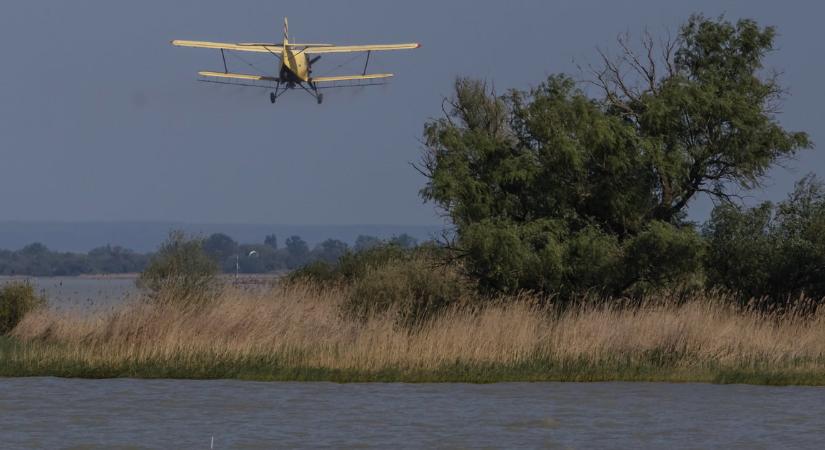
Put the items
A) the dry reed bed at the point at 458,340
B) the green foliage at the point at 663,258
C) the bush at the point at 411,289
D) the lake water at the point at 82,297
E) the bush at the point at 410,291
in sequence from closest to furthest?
the dry reed bed at the point at 458,340 → the green foliage at the point at 663,258 → the lake water at the point at 82,297 → the bush at the point at 411,289 → the bush at the point at 410,291

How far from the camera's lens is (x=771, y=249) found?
34.0 m

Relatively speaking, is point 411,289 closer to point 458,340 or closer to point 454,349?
point 458,340

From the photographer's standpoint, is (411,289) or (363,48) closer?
(411,289)

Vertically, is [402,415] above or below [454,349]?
below

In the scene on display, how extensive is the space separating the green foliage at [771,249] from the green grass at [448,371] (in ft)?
18.7

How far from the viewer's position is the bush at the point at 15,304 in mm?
36938

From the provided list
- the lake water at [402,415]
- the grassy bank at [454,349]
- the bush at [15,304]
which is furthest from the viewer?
the bush at [15,304]

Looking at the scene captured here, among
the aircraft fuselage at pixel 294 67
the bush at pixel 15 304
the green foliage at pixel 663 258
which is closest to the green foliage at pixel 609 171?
the green foliage at pixel 663 258

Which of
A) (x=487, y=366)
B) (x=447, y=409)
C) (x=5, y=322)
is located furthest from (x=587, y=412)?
(x=5, y=322)

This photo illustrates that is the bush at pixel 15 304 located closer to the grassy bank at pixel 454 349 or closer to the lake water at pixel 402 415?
the grassy bank at pixel 454 349

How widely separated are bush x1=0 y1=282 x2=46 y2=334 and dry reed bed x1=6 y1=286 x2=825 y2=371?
6052 millimetres

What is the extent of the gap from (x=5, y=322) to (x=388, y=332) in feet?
40.7

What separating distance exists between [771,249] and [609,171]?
4.18 metres

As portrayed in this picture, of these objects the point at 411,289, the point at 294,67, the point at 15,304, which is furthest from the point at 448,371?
the point at 294,67
